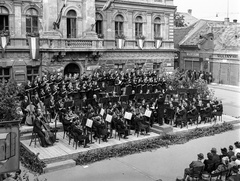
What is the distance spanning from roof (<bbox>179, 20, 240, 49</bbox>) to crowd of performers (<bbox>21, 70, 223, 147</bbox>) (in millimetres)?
15822

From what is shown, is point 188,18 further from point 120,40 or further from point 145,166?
point 145,166

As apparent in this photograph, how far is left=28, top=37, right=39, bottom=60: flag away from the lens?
89.2ft

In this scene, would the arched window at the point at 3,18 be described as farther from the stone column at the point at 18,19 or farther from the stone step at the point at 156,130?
the stone step at the point at 156,130

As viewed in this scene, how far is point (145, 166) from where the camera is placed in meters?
Answer: 15.3

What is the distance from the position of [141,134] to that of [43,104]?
6.13 metres

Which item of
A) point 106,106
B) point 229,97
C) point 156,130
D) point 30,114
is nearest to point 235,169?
point 156,130

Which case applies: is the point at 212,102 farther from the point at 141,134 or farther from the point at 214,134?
the point at 141,134

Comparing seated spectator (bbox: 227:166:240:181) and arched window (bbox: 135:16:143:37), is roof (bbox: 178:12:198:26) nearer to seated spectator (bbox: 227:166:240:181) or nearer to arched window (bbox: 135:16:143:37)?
arched window (bbox: 135:16:143:37)

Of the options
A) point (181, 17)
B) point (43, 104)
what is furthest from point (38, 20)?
point (181, 17)

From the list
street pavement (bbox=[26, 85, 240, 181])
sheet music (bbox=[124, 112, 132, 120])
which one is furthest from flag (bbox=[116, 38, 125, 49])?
street pavement (bbox=[26, 85, 240, 181])

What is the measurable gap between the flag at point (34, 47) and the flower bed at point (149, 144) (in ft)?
43.4

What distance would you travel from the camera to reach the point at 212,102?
23156 mm

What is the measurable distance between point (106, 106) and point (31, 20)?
453 inches

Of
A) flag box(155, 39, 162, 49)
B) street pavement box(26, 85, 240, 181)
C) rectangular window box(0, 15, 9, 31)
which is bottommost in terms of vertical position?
street pavement box(26, 85, 240, 181)
